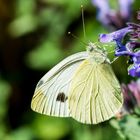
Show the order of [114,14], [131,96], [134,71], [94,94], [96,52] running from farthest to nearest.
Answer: [114,14]
[131,96]
[94,94]
[96,52]
[134,71]

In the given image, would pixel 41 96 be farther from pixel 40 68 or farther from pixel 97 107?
pixel 40 68

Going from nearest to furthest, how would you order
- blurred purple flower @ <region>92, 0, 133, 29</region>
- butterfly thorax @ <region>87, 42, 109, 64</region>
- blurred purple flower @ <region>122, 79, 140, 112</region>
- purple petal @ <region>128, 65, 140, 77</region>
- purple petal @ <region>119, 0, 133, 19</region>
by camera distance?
purple petal @ <region>128, 65, 140, 77</region>
butterfly thorax @ <region>87, 42, 109, 64</region>
blurred purple flower @ <region>122, 79, 140, 112</region>
blurred purple flower @ <region>92, 0, 133, 29</region>
purple petal @ <region>119, 0, 133, 19</region>

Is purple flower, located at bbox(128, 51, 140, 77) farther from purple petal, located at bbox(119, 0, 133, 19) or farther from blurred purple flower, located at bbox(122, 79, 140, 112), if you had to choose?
purple petal, located at bbox(119, 0, 133, 19)

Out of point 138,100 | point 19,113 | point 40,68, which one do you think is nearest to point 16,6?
point 40,68

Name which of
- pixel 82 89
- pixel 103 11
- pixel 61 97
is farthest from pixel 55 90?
pixel 103 11

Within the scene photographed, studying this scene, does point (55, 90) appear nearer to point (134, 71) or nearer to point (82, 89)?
point (82, 89)

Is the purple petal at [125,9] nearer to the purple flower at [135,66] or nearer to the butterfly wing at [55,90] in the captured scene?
the butterfly wing at [55,90]

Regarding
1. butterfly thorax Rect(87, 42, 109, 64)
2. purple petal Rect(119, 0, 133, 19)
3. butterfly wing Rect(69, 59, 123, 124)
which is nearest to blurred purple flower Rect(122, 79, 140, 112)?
butterfly wing Rect(69, 59, 123, 124)
